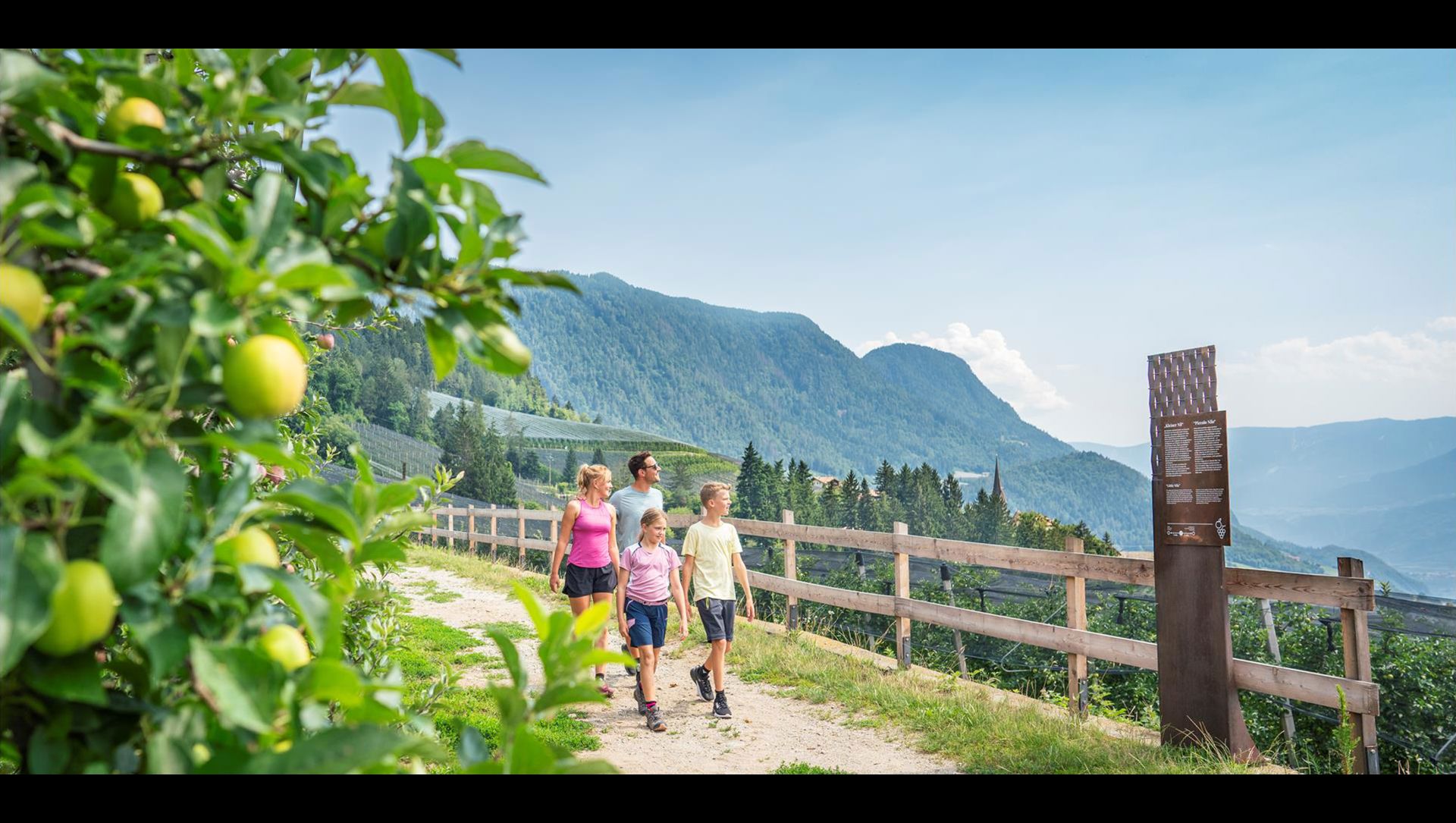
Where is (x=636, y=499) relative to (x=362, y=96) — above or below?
below

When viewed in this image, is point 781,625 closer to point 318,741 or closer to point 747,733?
point 747,733

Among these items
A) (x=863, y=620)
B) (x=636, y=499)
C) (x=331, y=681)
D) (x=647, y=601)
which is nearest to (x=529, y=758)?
(x=331, y=681)

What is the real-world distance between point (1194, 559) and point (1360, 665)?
3.02 ft

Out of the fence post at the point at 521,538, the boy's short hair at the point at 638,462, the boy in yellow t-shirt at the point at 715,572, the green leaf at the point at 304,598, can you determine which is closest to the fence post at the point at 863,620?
the boy in yellow t-shirt at the point at 715,572

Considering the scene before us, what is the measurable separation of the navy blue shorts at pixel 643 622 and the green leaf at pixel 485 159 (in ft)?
16.3

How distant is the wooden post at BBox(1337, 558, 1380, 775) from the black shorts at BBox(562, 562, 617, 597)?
441 cm

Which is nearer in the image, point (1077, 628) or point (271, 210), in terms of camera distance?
point (271, 210)

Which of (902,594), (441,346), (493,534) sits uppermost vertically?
(441,346)

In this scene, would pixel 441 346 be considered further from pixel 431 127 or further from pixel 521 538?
pixel 521 538

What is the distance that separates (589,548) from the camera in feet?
20.0

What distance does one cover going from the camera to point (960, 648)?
876cm

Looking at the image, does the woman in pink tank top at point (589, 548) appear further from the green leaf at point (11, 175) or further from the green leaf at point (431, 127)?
the green leaf at point (11, 175)

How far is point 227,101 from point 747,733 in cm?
538
